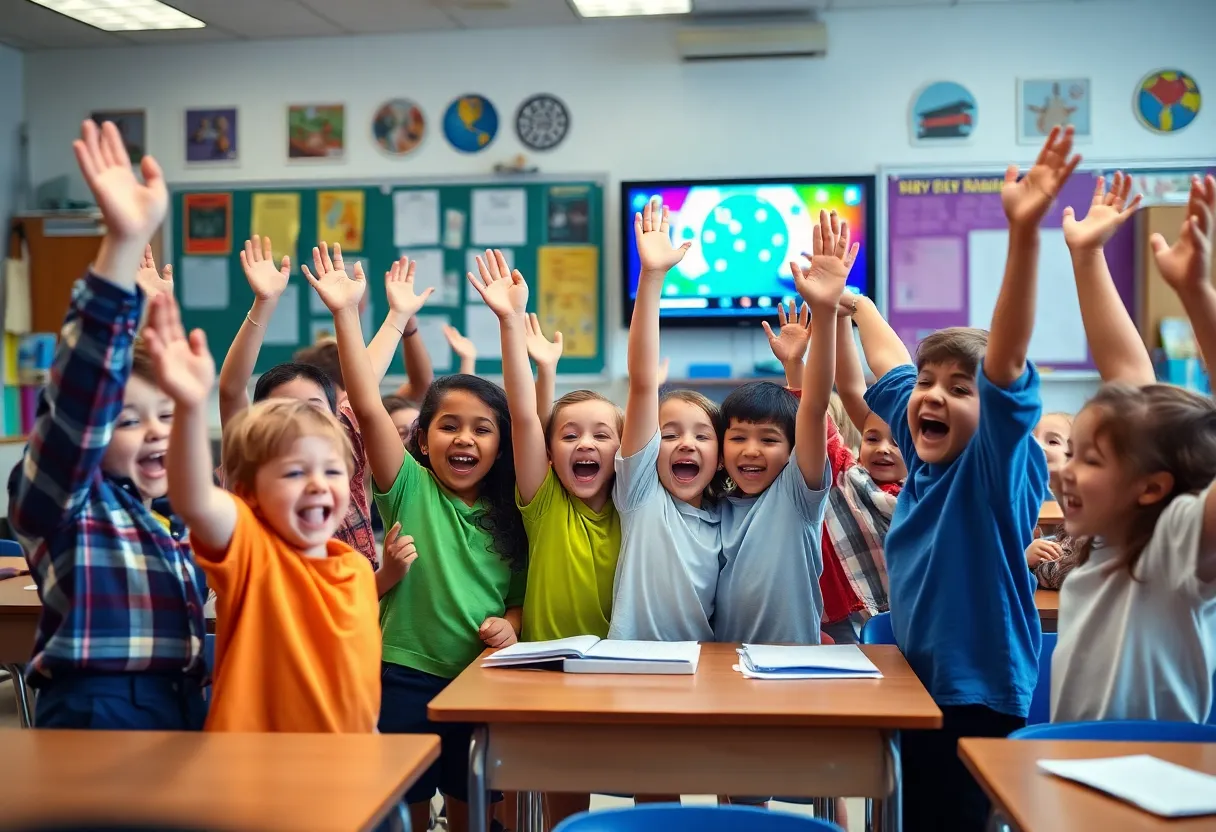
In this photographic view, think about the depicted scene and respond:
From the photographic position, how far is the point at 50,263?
20.3ft

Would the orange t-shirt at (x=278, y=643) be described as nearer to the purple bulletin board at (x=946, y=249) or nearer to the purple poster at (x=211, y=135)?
the purple bulletin board at (x=946, y=249)

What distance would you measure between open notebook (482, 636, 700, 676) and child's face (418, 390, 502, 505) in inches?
19.0

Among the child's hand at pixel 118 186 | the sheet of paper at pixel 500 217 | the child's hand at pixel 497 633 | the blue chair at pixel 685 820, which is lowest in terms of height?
the child's hand at pixel 497 633

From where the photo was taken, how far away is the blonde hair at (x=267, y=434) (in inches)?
64.5

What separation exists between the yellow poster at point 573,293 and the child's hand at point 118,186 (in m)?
4.34

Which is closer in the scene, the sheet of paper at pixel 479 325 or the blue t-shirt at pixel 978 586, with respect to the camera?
the blue t-shirt at pixel 978 586

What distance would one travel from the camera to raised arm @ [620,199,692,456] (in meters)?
2.16

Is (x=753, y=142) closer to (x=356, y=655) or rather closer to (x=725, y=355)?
(x=725, y=355)

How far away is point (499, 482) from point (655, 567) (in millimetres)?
424

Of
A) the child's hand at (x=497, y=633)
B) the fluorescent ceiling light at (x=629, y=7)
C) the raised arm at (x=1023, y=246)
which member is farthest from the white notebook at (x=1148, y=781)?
the fluorescent ceiling light at (x=629, y=7)

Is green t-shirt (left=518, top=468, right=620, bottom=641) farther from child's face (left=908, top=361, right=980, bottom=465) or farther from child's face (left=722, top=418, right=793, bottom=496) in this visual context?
child's face (left=908, top=361, right=980, bottom=465)

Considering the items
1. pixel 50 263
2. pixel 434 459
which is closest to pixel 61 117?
pixel 50 263

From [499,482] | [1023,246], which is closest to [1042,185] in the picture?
[1023,246]

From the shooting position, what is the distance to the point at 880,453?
273 cm
